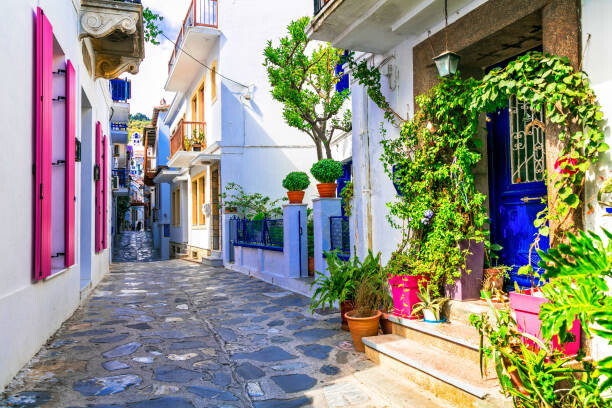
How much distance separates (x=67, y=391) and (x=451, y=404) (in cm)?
300

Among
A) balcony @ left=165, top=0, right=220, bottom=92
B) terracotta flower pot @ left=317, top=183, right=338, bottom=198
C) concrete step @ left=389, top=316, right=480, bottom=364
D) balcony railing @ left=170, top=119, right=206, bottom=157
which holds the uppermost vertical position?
balcony @ left=165, top=0, right=220, bottom=92

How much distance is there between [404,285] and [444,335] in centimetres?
85

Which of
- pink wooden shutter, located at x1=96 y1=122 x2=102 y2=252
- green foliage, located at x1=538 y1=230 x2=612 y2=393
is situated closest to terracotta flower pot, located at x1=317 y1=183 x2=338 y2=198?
pink wooden shutter, located at x1=96 y1=122 x2=102 y2=252

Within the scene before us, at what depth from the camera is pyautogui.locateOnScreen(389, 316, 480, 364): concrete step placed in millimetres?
3637

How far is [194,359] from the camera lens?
4406 millimetres

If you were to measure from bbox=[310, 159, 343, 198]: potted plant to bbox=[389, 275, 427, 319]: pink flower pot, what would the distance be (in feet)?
11.6

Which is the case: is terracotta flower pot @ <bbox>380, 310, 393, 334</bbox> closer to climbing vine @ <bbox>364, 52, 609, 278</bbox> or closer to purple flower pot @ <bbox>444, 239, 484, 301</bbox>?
purple flower pot @ <bbox>444, 239, 484, 301</bbox>

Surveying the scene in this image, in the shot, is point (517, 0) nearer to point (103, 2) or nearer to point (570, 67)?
point (570, 67)

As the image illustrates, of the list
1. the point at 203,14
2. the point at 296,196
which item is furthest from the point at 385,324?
the point at 203,14

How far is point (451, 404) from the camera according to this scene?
3.24 m

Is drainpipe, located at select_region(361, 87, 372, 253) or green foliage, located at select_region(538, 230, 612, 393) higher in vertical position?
drainpipe, located at select_region(361, 87, 372, 253)

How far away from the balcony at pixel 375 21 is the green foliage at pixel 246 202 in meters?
7.55

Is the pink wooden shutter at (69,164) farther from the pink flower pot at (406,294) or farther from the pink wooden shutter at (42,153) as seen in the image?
the pink flower pot at (406,294)

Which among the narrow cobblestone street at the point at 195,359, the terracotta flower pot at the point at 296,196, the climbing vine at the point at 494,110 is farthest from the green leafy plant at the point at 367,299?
the terracotta flower pot at the point at 296,196
